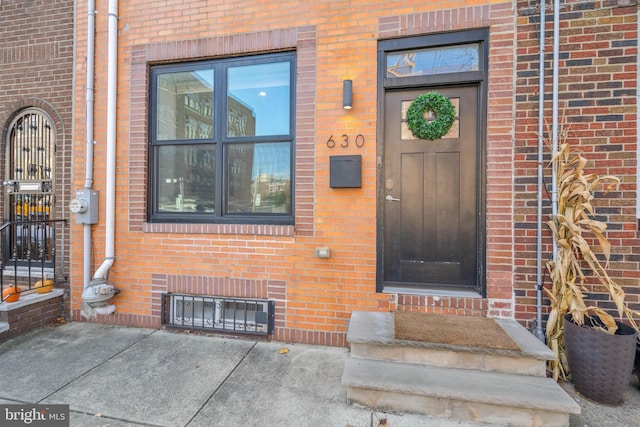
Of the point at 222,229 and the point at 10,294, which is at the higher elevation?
the point at 222,229

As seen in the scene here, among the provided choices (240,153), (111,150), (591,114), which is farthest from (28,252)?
(591,114)

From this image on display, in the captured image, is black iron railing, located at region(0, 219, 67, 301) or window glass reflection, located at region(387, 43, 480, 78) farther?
black iron railing, located at region(0, 219, 67, 301)

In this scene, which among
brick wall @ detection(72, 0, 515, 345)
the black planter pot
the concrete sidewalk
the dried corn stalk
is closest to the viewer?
the concrete sidewalk

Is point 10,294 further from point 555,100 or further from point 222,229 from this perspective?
point 555,100

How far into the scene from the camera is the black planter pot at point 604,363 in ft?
7.41

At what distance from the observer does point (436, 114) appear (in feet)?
10.2

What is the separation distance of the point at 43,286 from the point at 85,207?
111cm

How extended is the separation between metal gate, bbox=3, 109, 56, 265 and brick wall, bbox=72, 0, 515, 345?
2.83 ft

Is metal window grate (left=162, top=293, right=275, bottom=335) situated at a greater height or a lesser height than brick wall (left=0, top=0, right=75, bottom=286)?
lesser

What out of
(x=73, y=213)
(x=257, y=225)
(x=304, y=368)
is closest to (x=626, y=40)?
(x=257, y=225)

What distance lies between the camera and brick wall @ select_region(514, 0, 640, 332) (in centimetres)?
274

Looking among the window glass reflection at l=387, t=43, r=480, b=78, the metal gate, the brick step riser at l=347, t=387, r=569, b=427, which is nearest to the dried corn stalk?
the brick step riser at l=347, t=387, r=569, b=427

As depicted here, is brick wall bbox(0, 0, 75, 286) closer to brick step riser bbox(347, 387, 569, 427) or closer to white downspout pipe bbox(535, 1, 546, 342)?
brick step riser bbox(347, 387, 569, 427)

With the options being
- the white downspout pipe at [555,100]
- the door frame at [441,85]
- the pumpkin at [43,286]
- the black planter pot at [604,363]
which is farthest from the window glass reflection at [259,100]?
the black planter pot at [604,363]
